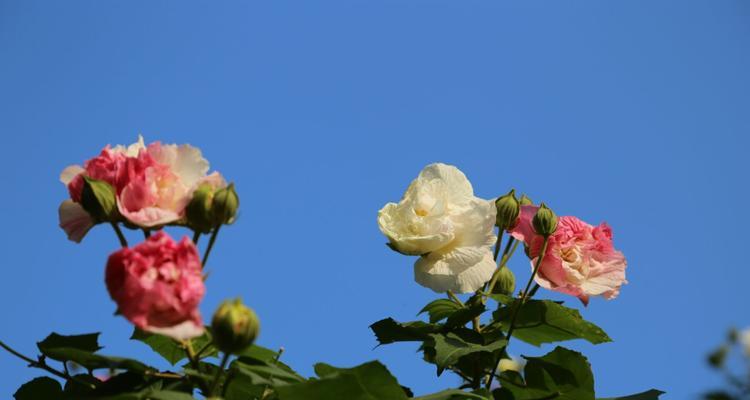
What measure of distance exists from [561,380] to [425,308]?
387mm

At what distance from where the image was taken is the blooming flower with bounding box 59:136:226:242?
1521 millimetres

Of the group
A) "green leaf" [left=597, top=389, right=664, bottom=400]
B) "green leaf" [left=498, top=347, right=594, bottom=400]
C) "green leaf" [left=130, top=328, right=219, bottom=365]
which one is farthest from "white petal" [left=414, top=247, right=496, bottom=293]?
"green leaf" [left=130, top=328, right=219, bottom=365]

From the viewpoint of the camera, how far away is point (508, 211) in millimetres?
2193

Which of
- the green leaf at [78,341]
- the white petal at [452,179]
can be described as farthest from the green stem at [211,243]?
the white petal at [452,179]

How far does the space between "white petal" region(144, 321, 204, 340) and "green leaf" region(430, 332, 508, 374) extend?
2.27ft

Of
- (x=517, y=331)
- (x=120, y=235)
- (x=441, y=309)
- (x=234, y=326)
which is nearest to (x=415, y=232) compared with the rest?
(x=441, y=309)

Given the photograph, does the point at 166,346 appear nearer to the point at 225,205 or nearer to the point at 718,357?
the point at 225,205

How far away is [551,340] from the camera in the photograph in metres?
2.19

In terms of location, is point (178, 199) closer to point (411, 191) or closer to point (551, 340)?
point (411, 191)

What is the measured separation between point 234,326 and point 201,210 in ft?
0.94

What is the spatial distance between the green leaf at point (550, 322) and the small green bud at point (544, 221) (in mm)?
169

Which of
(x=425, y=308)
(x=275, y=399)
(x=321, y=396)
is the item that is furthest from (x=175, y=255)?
(x=425, y=308)

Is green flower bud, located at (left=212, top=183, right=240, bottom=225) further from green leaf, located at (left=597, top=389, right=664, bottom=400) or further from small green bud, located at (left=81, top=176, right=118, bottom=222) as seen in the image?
green leaf, located at (left=597, top=389, right=664, bottom=400)

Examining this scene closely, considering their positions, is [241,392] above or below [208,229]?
below
